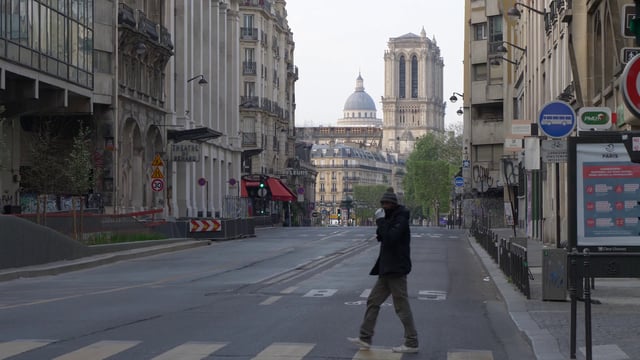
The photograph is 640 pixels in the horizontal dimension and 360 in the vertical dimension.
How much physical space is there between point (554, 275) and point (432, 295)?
3195 mm

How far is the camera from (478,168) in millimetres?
81188

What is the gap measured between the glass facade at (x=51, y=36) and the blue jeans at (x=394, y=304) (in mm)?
28478

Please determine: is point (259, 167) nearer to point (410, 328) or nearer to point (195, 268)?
point (195, 268)

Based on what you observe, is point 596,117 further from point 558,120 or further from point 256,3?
point 256,3

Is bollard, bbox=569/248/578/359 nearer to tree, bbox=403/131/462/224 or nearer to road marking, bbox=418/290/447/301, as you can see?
road marking, bbox=418/290/447/301

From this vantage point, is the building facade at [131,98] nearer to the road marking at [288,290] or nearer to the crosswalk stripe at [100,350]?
the road marking at [288,290]

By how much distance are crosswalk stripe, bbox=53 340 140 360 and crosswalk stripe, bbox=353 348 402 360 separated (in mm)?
2566

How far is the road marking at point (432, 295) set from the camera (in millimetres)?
21688

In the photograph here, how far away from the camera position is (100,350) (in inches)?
525

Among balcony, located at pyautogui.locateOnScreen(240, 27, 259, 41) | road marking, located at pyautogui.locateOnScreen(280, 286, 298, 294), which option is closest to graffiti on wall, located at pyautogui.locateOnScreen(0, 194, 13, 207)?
road marking, located at pyautogui.locateOnScreen(280, 286, 298, 294)

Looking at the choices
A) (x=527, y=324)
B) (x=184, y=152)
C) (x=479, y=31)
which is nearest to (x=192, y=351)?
(x=527, y=324)

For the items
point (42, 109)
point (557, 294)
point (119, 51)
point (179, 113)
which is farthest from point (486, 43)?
point (557, 294)

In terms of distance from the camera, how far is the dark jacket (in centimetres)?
1395

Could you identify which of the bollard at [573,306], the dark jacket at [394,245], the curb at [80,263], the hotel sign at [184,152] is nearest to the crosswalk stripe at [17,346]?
the dark jacket at [394,245]
